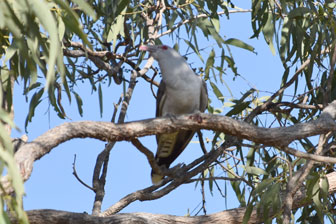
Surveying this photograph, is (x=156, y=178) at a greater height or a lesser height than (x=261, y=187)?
greater

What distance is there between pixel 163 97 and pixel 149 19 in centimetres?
88

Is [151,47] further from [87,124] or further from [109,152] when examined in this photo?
[87,124]

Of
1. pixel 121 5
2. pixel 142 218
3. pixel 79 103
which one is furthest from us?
pixel 79 103

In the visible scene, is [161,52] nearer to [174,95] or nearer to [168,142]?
[174,95]

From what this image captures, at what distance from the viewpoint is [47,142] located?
2.49 m

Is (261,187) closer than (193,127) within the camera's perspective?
No

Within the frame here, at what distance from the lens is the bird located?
3686 millimetres

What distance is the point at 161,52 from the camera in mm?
3881

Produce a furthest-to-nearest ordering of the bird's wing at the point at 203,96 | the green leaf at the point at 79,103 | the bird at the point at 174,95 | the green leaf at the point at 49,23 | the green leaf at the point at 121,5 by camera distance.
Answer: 1. the green leaf at the point at 79,103
2. the bird's wing at the point at 203,96
3. the bird at the point at 174,95
4. the green leaf at the point at 121,5
5. the green leaf at the point at 49,23

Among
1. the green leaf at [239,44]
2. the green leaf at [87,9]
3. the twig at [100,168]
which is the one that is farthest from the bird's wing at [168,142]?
the green leaf at [87,9]

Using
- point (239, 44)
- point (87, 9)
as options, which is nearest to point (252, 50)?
point (239, 44)

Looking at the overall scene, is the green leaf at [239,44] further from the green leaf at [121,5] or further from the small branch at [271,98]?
the green leaf at [121,5]

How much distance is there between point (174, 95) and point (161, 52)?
353 millimetres

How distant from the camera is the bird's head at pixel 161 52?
385 cm
